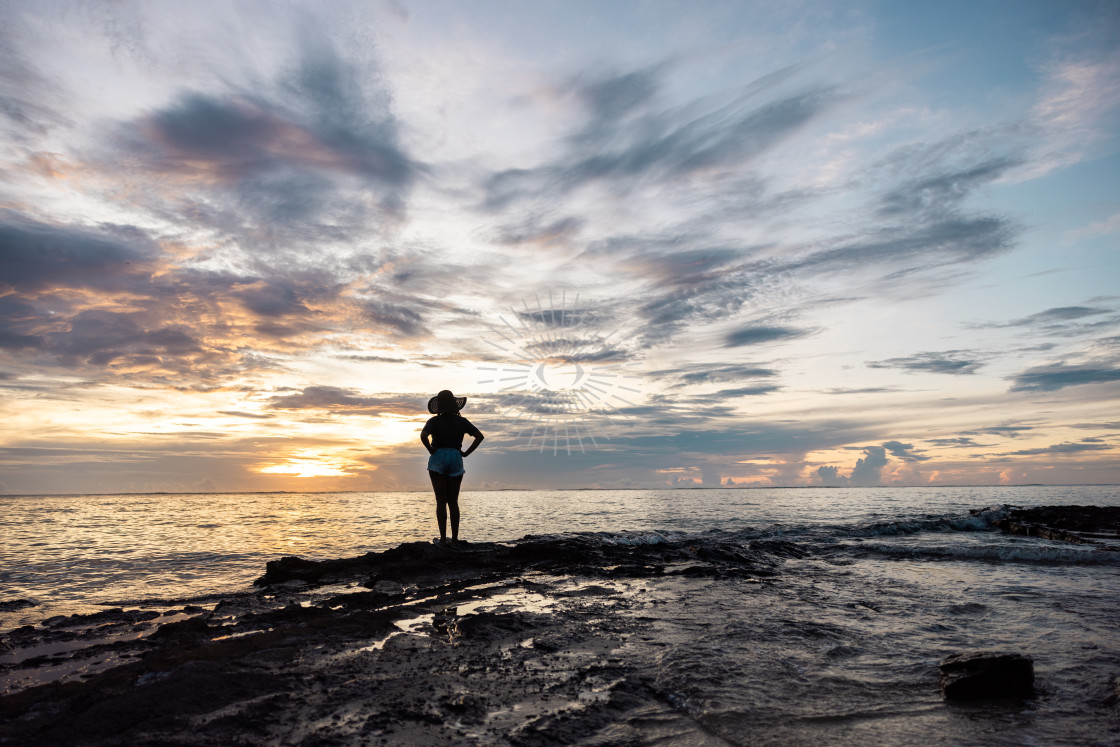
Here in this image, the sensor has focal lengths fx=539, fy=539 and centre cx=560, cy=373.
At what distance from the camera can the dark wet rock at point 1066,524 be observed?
17.6m

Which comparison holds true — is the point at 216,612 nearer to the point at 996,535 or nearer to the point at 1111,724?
the point at 1111,724

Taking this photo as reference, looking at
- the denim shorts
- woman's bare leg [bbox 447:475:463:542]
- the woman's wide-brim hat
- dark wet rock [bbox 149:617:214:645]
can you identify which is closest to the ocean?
dark wet rock [bbox 149:617:214:645]

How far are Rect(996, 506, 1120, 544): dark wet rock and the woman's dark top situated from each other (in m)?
18.3

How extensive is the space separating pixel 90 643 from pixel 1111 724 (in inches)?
350

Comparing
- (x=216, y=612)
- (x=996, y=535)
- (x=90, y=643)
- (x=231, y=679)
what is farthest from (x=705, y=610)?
(x=996, y=535)

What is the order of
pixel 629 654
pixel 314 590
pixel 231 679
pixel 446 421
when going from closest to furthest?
1. pixel 231 679
2. pixel 629 654
3. pixel 314 590
4. pixel 446 421

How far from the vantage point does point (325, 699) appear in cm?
393

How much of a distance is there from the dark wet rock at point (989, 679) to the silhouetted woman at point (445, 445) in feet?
29.2

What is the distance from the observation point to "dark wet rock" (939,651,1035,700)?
4259mm

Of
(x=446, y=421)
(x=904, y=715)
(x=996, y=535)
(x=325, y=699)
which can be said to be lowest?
(x=996, y=535)

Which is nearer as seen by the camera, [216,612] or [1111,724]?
[1111,724]

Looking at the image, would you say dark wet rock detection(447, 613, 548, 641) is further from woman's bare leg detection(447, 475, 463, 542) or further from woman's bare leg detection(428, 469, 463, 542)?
woman's bare leg detection(447, 475, 463, 542)

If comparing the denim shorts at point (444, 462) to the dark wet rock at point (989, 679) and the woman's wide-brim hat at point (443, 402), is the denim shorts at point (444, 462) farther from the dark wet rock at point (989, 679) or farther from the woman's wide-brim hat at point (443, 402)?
the dark wet rock at point (989, 679)

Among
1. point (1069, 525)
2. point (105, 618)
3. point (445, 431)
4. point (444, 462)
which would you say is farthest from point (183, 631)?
point (1069, 525)
